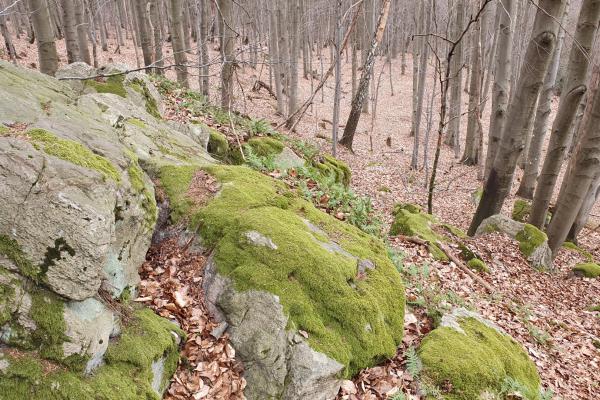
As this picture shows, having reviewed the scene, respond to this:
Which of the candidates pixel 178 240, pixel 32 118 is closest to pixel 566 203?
pixel 178 240

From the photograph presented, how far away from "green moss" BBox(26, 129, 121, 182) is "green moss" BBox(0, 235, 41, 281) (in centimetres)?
79

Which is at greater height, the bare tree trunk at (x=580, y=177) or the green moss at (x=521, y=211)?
the bare tree trunk at (x=580, y=177)

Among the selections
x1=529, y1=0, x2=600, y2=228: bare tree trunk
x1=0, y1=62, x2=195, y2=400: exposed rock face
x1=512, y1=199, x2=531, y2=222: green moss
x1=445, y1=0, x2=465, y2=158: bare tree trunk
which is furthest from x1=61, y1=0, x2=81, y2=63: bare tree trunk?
x1=445, y1=0, x2=465, y2=158: bare tree trunk

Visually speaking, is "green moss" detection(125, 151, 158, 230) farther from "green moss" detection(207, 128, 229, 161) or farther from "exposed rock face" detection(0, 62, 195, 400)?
"green moss" detection(207, 128, 229, 161)

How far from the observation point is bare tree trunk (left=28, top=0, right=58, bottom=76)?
25.5 feet

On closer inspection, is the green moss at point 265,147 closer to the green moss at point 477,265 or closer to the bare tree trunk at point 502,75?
the green moss at point 477,265

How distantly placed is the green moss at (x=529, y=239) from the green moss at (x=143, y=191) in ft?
26.6

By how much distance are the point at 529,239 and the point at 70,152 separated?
9.17m

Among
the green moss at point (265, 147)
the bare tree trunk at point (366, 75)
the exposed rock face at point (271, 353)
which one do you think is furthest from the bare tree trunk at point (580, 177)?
the exposed rock face at point (271, 353)

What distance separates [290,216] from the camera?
4.64 meters

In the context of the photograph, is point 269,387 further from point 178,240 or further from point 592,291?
point 592,291

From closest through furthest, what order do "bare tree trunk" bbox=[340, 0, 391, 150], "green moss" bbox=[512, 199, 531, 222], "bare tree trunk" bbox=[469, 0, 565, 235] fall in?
1. "bare tree trunk" bbox=[469, 0, 565, 235]
2. "bare tree trunk" bbox=[340, 0, 391, 150]
3. "green moss" bbox=[512, 199, 531, 222]

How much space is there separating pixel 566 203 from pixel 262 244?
789 centimetres

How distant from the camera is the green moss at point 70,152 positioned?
3.06m
